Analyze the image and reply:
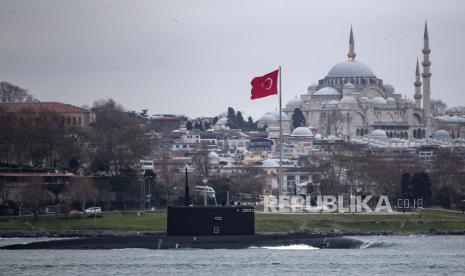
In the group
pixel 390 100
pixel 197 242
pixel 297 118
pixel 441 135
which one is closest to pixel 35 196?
pixel 197 242

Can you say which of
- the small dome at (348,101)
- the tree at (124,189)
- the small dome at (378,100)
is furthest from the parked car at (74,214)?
the small dome at (378,100)

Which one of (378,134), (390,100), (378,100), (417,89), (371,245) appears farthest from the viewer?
(390,100)

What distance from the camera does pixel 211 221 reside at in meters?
60.0

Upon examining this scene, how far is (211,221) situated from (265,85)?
8.47 metres

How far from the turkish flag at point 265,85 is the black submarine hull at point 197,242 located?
6.71m

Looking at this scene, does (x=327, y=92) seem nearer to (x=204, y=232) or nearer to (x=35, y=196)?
(x=35, y=196)

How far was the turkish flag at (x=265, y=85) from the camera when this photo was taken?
65.6 m

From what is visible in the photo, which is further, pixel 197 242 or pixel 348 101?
pixel 348 101

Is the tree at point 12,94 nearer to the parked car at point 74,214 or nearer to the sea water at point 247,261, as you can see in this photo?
the parked car at point 74,214

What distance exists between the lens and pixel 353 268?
5572cm

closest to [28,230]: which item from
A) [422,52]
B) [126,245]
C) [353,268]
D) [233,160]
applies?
[126,245]

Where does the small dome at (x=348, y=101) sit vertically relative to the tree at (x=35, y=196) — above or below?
above

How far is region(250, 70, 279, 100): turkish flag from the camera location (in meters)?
65.6

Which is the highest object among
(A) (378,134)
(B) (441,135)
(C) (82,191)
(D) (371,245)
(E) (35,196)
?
(B) (441,135)
